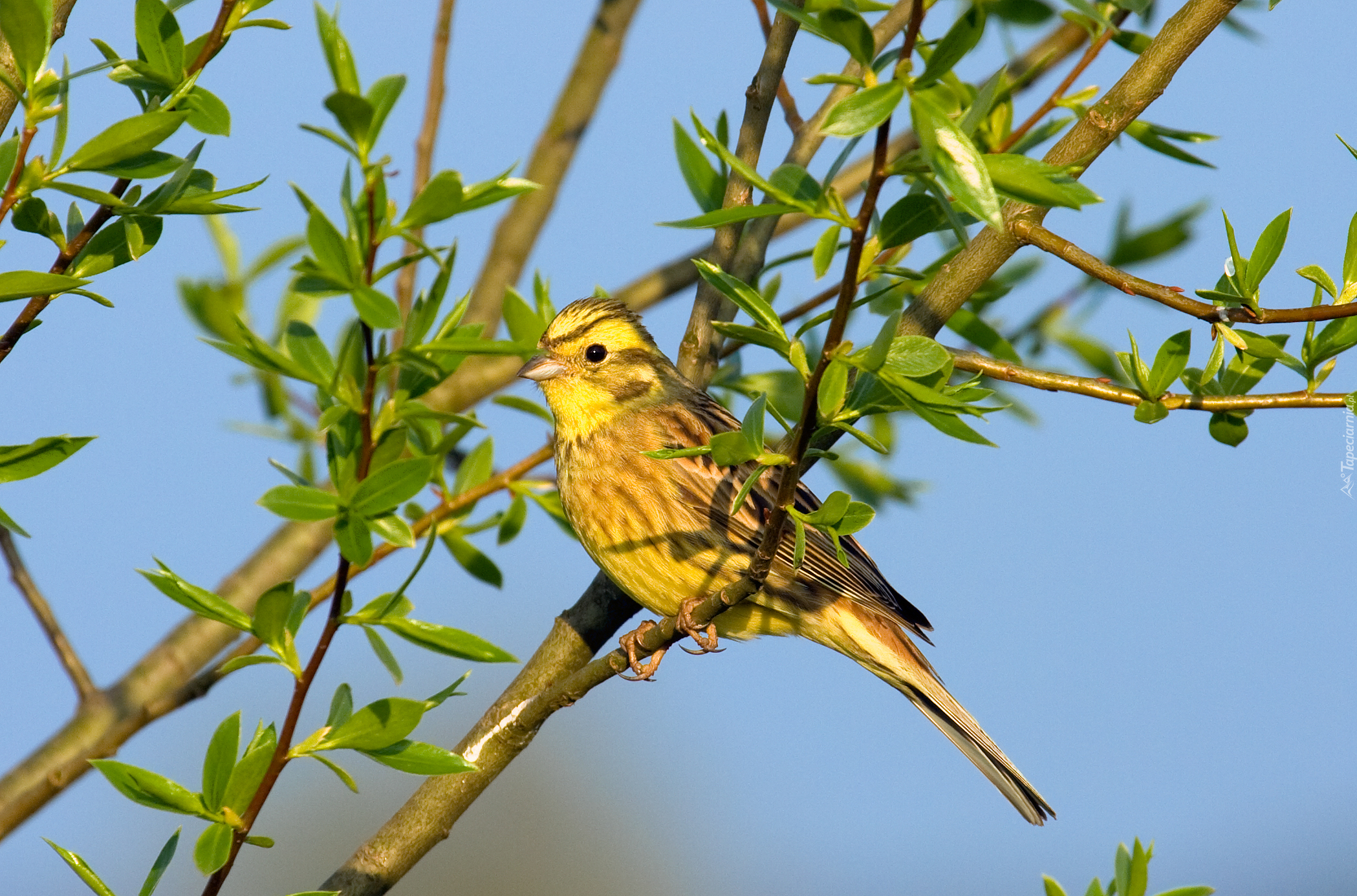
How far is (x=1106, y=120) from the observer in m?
2.70

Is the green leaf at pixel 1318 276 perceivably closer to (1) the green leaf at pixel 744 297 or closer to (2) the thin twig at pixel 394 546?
(1) the green leaf at pixel 744 297

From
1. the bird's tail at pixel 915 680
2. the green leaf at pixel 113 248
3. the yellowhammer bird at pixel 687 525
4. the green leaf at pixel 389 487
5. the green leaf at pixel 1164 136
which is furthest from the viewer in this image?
the bird's tail at pixel 915 680

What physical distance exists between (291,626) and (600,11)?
2811mm

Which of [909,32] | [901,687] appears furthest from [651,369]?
[909,32]

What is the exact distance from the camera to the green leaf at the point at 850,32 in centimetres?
141

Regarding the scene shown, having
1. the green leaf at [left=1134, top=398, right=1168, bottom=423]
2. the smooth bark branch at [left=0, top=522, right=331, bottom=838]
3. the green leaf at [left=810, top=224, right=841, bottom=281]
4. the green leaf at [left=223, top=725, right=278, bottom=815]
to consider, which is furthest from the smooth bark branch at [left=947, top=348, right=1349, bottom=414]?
the smooth bark branch at [left=0, top=522, right=331, bottom=838]

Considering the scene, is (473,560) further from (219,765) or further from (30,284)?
(30,284)

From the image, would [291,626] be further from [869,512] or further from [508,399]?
[508,399]

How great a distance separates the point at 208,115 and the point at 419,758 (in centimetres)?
101

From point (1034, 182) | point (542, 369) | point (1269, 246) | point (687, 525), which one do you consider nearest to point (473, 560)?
point (687, 525)

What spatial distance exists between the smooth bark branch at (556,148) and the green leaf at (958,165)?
9.77ft

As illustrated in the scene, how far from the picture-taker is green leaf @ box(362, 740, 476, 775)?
2.00 meters

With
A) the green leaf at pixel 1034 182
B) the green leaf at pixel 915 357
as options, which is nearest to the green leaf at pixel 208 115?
the green leaf at pixel 915 357

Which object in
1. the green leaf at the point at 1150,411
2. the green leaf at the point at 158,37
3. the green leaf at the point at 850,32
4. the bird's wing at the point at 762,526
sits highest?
the bird's wing at the point at 762,526
